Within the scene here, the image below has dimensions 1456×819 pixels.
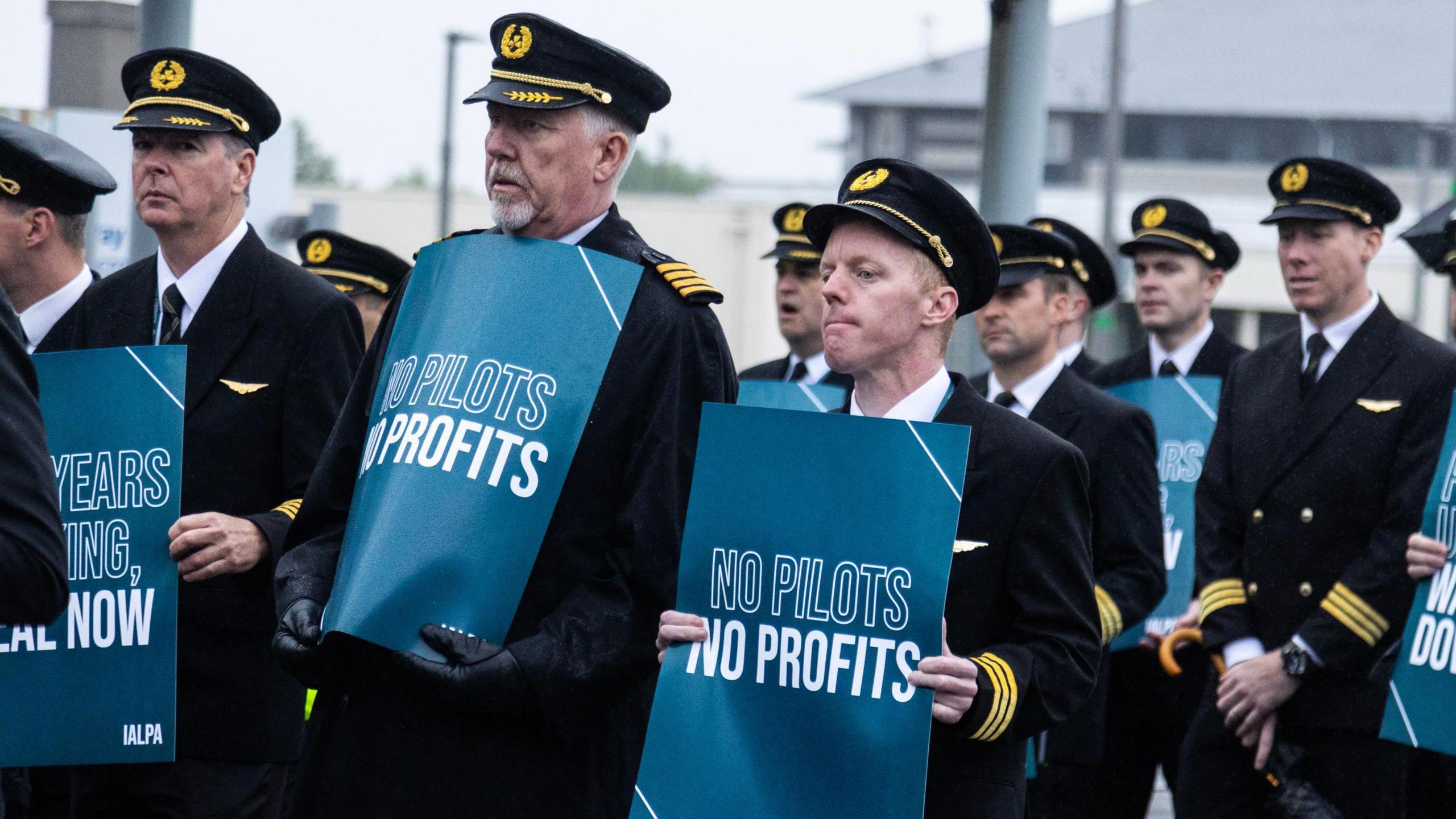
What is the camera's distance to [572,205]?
149 inches

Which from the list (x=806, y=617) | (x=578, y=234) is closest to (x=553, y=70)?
(x=578, y=234)

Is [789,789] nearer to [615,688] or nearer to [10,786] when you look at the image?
[615,688]

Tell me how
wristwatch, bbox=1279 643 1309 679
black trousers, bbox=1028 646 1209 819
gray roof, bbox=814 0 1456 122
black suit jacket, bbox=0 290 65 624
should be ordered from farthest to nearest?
gray roof, bbox=814 0 1456 122
black trousers, bbox=1028 646 1209 819
wristwatch, bbox=1279 643 1309 679
black suit jacket, bbox=0 290 65 624

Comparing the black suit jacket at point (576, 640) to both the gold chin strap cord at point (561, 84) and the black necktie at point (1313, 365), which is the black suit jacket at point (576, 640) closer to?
the gold chin strap cord at point (561, 84)

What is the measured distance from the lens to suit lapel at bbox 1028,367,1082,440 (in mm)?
5848

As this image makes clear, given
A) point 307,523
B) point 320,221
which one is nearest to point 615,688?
point 307,523

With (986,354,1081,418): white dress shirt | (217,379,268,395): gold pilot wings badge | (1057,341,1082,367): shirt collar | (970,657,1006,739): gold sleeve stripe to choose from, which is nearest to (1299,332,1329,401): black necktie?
(986,354,1081,418): white dress shirt

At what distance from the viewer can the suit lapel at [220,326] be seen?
452 centimetres

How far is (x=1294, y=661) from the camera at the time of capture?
5324 millimetres

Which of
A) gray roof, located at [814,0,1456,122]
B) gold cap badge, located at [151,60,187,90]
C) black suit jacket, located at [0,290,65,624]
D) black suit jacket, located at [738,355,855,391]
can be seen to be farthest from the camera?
gray roof, located at [814,0,1456,122]

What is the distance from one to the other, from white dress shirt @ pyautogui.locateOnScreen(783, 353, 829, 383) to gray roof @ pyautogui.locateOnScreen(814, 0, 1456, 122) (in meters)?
43.5

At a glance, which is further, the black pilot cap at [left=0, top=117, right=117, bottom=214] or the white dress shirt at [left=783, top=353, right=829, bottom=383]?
the white dress shirt at [left=783, top=353, right=829, bottom=383]

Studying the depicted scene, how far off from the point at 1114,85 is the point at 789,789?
2654cm

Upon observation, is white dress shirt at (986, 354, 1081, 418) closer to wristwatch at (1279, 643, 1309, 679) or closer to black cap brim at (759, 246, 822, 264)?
wristwatch at (1279, 643, 1309, 679)
